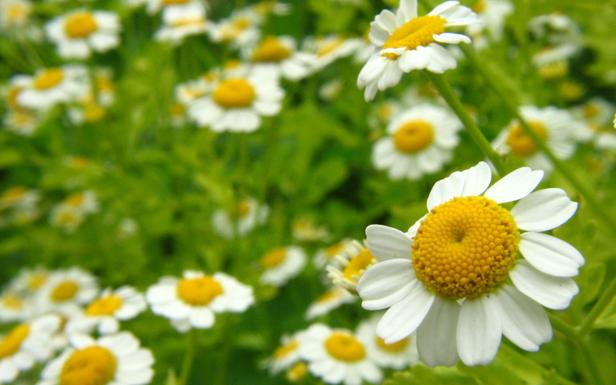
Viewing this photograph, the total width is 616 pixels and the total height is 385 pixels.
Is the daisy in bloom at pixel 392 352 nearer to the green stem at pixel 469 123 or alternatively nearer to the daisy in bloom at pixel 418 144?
the daisy in bloom at pixel 418 144

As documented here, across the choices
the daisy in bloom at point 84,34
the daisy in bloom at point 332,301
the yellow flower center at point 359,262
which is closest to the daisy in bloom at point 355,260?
the yellow flower center at point 359,262

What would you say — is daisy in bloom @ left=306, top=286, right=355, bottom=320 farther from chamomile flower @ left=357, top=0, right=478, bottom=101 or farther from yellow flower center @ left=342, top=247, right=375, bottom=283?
chamomile flower @ left=357, top=0, right=478, bottom=101

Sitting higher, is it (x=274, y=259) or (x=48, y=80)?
(x=48, y=80)

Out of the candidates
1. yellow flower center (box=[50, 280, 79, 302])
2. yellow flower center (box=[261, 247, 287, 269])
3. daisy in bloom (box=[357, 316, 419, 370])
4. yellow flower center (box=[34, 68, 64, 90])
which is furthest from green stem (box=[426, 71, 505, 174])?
yellow flower center (box=[34, 68, 64, 90])

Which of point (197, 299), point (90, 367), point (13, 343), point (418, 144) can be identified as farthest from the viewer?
point (418, 144)

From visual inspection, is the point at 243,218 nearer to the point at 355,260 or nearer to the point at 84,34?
the point at 84,34

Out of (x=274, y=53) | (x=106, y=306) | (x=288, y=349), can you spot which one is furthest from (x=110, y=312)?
(x=274, y=53)
